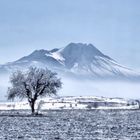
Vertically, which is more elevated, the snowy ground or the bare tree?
the bare tree

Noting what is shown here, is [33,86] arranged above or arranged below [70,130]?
above

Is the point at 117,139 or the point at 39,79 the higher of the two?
the point at 39,79

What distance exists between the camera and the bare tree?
123125 mm

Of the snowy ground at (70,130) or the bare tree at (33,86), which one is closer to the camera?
the snowy ground at (70,130)

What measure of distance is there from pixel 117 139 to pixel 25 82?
7436cm

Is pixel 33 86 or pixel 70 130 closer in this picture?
pixel 70 130

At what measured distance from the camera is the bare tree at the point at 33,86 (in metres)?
123

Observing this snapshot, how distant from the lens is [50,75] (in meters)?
126

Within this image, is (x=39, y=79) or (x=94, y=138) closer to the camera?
(x=94, y=138)

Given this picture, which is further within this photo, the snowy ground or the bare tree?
the bare tree

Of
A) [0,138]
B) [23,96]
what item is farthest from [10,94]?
[0,138]

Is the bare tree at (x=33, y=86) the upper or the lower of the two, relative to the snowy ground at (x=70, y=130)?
upper

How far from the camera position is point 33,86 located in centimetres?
12412

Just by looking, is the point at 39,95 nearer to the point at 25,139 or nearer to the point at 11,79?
the point at 11,79
